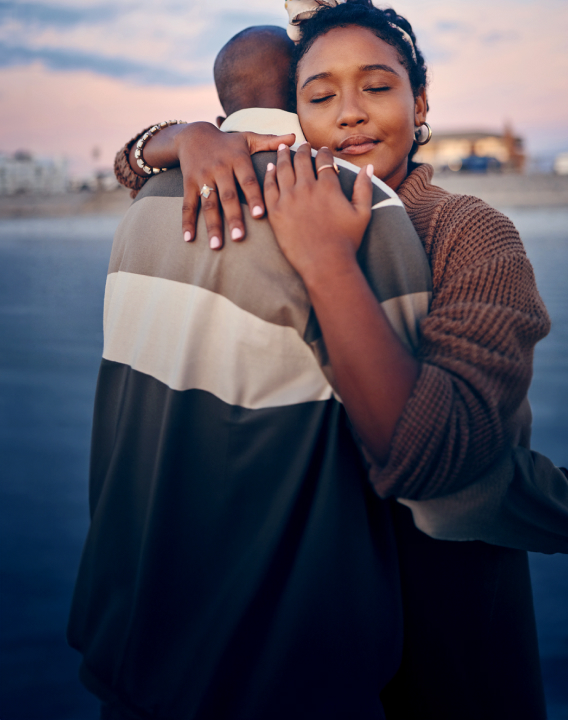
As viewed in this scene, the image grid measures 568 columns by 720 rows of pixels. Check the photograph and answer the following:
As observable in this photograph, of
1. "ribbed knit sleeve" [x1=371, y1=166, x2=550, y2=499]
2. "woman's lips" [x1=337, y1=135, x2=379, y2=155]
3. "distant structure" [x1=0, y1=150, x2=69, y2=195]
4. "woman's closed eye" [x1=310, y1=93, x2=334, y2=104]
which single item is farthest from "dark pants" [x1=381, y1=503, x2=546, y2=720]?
"distant structure" [x1=0, y1=150, x2=69, y2=195]

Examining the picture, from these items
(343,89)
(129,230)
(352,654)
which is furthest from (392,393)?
(343,89)

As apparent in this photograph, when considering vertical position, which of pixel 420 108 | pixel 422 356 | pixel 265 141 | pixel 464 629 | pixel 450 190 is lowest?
pixel 464 629

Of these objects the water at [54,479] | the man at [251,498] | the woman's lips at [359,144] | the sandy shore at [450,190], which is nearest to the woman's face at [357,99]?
the woman's lips at [359,144]

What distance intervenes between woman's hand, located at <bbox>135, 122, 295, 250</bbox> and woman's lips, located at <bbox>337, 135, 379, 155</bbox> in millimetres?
270

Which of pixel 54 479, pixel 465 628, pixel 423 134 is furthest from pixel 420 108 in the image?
pixel 54 479

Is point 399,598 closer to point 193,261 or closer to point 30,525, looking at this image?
point 193,261

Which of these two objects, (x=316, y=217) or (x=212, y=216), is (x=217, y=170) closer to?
(x=212, y=216)

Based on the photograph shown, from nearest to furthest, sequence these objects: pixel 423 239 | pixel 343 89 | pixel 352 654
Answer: pixel 352 654 < pixel 423 239 < pixel 343 89

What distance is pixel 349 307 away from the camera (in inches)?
32.8

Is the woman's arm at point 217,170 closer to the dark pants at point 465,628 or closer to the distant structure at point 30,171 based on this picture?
the dark pants at point 465,628

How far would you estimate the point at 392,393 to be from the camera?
823 millimetres

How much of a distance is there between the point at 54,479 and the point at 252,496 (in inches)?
92.8

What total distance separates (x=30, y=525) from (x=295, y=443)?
7.04 feet

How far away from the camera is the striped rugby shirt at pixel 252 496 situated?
2.96 ft
